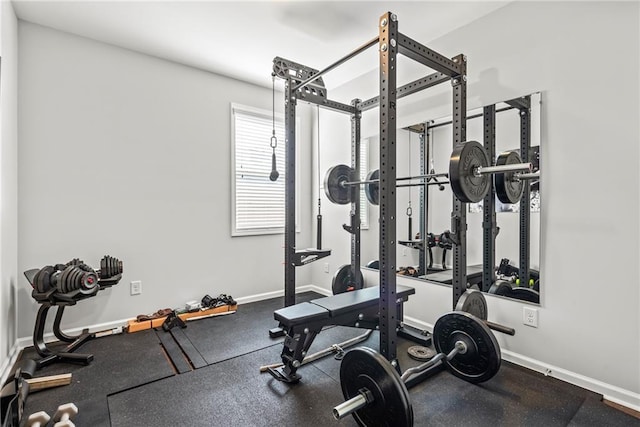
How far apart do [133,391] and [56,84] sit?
2534mm

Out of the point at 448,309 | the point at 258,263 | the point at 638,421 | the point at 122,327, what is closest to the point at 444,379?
the point at 448,309

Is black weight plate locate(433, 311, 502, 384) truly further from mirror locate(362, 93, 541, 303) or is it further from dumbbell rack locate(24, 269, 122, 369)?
dumbbell rack locate(24, 269, 122, 369)

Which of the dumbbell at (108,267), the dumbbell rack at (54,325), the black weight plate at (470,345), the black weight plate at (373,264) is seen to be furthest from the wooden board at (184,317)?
the black weight plate at (470,345)

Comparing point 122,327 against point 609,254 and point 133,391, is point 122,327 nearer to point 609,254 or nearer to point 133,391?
point 133,391

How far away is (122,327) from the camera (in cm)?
286

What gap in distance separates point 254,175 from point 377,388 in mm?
2894

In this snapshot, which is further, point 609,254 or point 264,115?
point 264,115

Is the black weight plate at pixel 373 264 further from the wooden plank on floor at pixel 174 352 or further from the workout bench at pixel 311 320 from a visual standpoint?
the wooden plank on floor at pixel 174 352

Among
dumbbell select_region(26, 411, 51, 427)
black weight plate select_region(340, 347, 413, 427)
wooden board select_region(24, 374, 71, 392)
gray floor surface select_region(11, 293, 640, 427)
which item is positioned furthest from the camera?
wooden board select_region(24, 374, 71, 392)

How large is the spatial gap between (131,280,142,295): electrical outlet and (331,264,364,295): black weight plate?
73.5 inches

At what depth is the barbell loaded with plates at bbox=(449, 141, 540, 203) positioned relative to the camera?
1.80 m

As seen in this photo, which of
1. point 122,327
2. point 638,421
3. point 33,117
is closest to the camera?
point 638,421

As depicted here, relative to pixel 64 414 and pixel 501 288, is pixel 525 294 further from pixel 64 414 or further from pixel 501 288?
pixel 64 414

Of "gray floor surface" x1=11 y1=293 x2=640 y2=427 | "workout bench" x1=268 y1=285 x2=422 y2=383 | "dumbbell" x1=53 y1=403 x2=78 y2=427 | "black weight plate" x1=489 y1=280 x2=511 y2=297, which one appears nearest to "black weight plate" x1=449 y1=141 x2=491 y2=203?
"black weight plate" x1=489 y1=280 x2=511 y2=297
